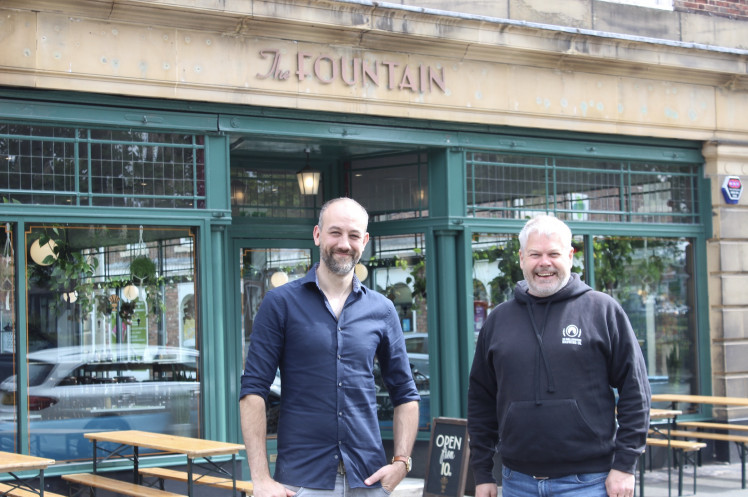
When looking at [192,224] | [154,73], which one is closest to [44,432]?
[192,224]

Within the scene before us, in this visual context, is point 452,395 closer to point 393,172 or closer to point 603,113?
point 393,172

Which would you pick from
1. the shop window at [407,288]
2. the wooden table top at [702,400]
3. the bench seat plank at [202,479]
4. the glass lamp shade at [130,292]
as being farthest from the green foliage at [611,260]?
the glass lamp shade at [130,292]

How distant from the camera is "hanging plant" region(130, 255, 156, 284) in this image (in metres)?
8.34

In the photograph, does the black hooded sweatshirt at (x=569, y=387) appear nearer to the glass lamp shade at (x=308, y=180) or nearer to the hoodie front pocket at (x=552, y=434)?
the hoodie front pocket at (x=552, y=434)

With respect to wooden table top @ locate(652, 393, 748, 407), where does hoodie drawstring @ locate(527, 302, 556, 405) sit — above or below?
above

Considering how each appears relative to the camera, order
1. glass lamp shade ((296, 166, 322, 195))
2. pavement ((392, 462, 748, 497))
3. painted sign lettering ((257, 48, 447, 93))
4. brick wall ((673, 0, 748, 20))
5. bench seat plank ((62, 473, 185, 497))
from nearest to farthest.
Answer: bench seat plank ((62, 473, 185, 497)) < painted sign lettering ((257, 48, 447, 93)) < pavement ((392, 462, 748, 497)) < glass lamp shade ((296, 166, 322, 195)) < brick wall ((673, 0, 748, 20))

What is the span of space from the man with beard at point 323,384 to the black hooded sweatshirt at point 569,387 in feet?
1.59

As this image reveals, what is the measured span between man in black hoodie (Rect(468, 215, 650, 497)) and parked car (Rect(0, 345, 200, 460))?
178 inches

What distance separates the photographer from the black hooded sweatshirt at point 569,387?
4148mm

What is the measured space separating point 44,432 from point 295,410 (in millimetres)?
4413

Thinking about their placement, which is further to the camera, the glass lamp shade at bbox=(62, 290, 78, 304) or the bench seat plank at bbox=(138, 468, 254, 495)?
the glass lamp shade at bbox=(62, 290, 78, 304)

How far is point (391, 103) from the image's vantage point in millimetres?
9422

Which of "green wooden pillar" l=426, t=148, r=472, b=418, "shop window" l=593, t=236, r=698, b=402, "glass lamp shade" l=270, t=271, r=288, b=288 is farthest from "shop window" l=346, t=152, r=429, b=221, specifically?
"shop window" l=593, t=236, r=698, b=402

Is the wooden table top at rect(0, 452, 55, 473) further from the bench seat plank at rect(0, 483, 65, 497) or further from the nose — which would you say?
the nose
